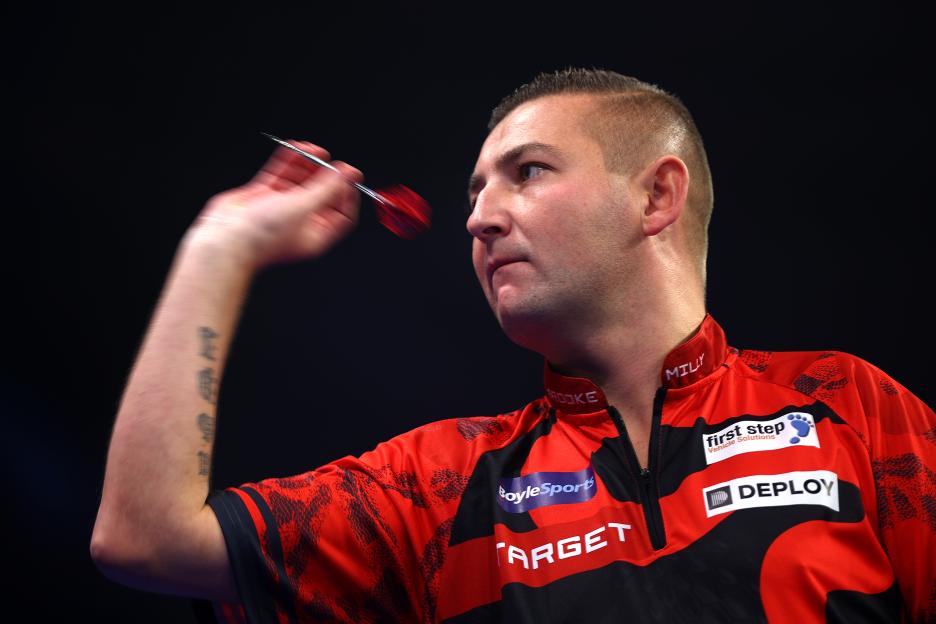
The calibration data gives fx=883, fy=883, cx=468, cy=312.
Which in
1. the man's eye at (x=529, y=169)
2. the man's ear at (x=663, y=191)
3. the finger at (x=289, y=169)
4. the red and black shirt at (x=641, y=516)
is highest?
the finger at (x=289, y=169)

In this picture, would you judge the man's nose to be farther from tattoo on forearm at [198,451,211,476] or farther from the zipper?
tattoo on forearm at [198,451,211,476]

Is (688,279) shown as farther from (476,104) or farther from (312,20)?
(312,20)

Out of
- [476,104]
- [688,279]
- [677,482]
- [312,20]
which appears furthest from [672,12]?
[677,482]

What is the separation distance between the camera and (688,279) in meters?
1.36

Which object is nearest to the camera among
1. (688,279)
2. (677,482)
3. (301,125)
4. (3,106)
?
(677,482)

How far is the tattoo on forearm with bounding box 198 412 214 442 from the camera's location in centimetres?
98

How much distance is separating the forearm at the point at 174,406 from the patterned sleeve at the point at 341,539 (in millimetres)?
74

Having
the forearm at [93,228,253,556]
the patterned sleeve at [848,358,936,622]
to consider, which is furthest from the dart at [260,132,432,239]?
the patterned sleeve at [848,358,936,622]

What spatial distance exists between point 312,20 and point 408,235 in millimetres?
1166

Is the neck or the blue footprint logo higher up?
the neck

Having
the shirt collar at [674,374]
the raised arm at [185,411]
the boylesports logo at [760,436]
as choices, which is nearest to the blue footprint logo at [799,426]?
the boylesports logo at [760,436]

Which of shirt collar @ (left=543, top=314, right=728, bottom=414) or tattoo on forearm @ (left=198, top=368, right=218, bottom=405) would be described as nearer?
tattoo on forearm @ (left=198, top=368, right=218, bottom=405)

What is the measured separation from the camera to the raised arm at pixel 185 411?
0.93 meters

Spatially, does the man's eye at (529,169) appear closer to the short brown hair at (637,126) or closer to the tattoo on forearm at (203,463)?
the short brown hair at (637,126)
